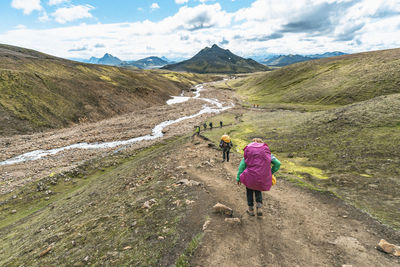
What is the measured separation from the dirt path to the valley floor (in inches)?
1.6

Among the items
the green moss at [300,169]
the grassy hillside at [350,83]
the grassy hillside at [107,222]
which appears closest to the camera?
the grassy hillside at [107,222]

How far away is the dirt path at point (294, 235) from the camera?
6.96m

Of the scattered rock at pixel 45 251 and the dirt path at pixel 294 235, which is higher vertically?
the dirt path at pixel 294 235

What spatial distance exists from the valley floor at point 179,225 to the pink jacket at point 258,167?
2.12 meters

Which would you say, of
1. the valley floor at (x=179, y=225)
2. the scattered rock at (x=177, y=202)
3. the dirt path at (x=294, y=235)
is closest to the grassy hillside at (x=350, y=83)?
the valley floor at (x=179, y=225)

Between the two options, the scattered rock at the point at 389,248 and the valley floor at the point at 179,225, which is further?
the valley floor at the point at 179,225

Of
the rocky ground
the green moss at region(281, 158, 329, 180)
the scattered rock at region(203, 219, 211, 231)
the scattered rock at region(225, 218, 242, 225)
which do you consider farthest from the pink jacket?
the rocky ground

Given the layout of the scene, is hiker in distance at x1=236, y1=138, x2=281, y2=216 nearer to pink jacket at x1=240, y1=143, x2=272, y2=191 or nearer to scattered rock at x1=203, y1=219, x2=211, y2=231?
pink jacket at x1=240, y1=143, x2=272, y2=191

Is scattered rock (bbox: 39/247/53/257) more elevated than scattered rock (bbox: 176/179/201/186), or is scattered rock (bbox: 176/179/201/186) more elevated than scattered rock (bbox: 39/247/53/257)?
scattered rock (bbox: 176/179/201/186)

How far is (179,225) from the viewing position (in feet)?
30.4

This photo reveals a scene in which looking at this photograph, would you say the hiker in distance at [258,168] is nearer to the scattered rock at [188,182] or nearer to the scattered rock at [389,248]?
the scattered rock at [389,248]

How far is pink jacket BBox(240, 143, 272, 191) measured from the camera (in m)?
8.22

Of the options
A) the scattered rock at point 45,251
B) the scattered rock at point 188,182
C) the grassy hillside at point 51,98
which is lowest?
the scattered rock at point 45,251

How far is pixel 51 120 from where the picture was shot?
51656mm
